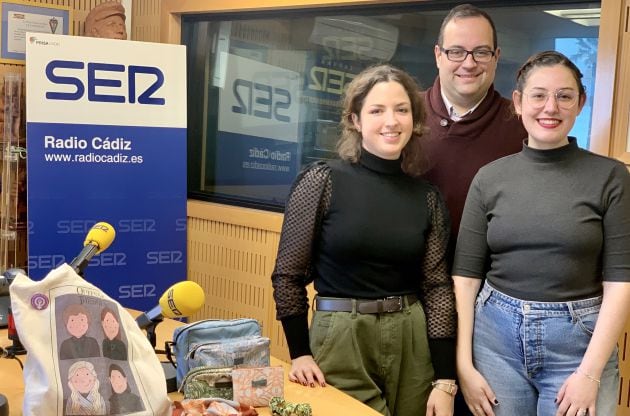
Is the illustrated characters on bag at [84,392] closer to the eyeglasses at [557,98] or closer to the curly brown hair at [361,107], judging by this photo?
the curly brown hair at [361,107]

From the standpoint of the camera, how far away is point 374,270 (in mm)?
1961

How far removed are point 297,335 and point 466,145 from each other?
77cm

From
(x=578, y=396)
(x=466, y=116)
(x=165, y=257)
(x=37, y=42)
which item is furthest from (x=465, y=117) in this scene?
(x=37, y=42)

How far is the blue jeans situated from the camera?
179 centimetres

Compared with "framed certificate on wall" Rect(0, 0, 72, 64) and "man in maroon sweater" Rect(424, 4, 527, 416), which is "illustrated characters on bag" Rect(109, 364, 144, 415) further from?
A: "framed certificate on wall" Rect(0, 0, 72, 64)

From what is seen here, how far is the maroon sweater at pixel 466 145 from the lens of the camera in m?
2.18

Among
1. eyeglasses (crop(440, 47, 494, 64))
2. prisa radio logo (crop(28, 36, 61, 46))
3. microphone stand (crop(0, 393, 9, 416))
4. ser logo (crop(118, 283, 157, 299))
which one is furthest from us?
ser logo (crop(118, 283, 157, 299))

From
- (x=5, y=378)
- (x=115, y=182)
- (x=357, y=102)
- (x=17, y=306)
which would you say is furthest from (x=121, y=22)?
(x=17, y=306)

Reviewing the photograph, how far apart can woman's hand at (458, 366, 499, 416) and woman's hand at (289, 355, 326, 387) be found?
15.0 inches

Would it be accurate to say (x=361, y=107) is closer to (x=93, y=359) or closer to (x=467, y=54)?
(x=467, y=54)

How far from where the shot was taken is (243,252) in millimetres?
3723

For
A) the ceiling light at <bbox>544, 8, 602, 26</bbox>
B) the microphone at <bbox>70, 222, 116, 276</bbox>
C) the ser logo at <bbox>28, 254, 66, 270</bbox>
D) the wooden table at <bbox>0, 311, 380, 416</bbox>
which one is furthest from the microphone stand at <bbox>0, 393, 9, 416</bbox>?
the ceiling light at <bbox>544, 8, 602, 26</bbox>

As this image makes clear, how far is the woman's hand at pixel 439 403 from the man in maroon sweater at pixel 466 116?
0.45 metres

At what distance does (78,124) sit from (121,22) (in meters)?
0.62
